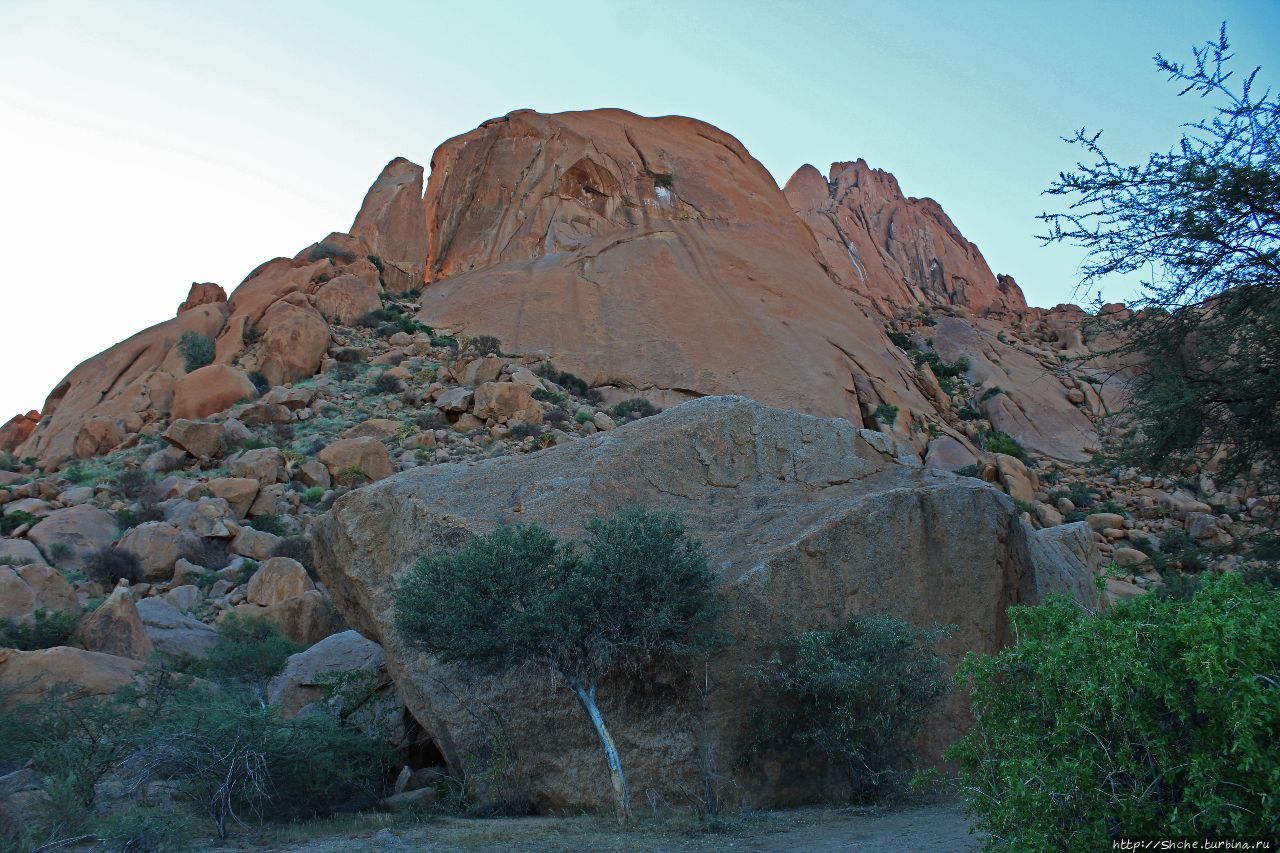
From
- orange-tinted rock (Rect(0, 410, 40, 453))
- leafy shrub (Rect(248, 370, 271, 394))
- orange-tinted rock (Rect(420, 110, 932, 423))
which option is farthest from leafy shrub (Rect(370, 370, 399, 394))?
orange-tinted rock (Rect(0, 410, 40, 453))

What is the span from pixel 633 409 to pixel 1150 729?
26795 millimetres

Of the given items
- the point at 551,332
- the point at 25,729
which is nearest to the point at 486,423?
the point at 551,332

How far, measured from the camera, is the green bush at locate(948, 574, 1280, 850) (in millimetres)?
3934

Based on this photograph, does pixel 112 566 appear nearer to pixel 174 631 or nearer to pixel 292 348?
pixel 174 631

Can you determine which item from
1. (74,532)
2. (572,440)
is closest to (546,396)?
(572,440)

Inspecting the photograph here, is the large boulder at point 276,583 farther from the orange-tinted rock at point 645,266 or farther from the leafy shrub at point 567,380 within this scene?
the orange-tinted rock at point 645,266

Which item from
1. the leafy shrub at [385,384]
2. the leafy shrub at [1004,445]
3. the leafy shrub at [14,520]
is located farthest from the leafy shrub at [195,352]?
the leafy shrub at [1004,445]

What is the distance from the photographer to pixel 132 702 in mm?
10070

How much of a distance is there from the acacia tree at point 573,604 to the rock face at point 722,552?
61 centimetres

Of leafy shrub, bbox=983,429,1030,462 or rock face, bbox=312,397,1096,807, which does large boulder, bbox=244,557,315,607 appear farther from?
leafy shrub, bbox=983,429,1030,462

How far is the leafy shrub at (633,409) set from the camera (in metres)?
30.5

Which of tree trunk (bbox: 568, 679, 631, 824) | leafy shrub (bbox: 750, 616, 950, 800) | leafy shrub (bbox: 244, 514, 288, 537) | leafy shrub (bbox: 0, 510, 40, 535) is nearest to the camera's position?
tree trunk (bbox: 568, 679, 631, 824)

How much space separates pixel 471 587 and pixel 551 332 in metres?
26.7

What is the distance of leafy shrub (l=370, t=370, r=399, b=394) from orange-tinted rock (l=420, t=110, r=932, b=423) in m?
5.55
